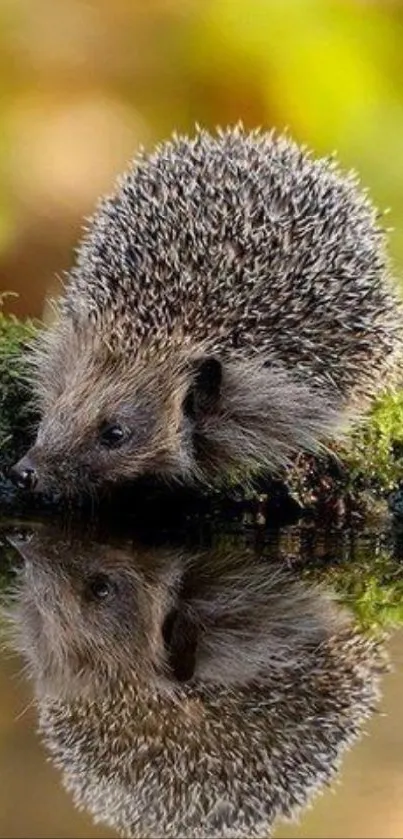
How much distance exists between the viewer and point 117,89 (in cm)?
880

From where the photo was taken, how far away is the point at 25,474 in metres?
5.51

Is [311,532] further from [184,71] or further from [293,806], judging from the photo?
[184,71]

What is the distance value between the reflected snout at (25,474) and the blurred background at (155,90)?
3.01m

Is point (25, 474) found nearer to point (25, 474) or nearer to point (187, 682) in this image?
point (25, 474)

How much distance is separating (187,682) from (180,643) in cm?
33

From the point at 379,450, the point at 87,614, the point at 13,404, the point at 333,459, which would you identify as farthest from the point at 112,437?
the point at 87,614

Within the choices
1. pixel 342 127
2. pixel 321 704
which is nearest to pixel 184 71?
pixel 342 127

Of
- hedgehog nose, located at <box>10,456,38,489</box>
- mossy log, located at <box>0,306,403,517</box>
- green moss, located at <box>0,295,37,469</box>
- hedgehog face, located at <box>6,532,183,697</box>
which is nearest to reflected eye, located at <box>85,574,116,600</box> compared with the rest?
hedgehog face, located at <box>6,532,183,697</box>

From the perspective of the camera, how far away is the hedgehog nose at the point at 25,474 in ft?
18.1

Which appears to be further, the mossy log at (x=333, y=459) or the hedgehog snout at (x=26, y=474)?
the mossy log at (x=333, y=459)

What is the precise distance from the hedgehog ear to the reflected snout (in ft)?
1.79

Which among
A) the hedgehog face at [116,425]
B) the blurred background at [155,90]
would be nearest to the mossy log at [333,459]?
the hedgehog face at [116,425]

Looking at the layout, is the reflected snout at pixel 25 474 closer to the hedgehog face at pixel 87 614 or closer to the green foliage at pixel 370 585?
the hedgehog face at pixel 87 614

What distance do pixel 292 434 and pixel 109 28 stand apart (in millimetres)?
3782
